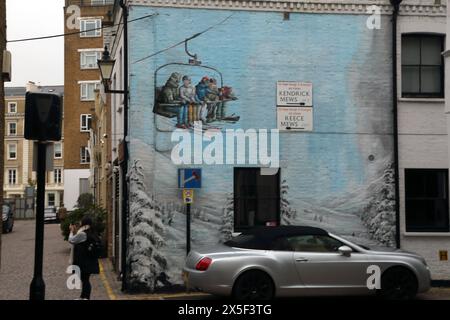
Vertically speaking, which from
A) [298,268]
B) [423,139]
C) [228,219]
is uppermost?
[423,139]

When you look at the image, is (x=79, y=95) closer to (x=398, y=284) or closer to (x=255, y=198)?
(x=255, y=198)

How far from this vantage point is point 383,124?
15391 mm

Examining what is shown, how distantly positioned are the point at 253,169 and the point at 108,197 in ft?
28.4

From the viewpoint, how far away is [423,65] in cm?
1580

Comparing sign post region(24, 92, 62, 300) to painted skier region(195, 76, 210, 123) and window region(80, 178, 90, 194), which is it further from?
window region(80, 178, 90, 194)

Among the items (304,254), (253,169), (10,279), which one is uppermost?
(253,169)

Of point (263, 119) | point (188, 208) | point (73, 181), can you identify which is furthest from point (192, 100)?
point (73, 181)

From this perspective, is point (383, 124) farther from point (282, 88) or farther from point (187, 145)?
point (187, 145)

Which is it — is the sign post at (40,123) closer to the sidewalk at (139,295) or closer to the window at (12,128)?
the sidewalk at (139,295)

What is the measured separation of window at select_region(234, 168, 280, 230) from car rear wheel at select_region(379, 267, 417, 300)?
3.19 m

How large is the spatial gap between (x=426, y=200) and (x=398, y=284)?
3.51 meters

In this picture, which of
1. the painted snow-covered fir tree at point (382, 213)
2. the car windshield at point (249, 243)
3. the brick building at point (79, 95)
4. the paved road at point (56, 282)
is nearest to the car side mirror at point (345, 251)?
the car windshield at point (249, 243)
